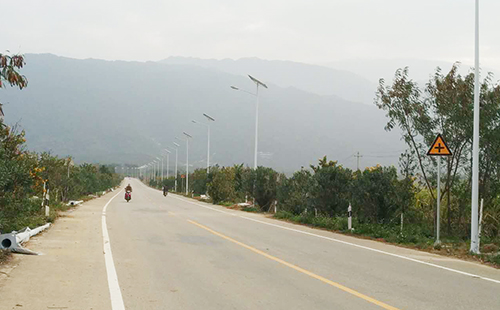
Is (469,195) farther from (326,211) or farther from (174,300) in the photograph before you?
(174,300)

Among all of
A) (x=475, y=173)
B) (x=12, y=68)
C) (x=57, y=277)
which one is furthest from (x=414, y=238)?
(x=12, y=68)

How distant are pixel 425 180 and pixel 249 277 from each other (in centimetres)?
1075

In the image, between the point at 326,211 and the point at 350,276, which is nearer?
the point at 350,276

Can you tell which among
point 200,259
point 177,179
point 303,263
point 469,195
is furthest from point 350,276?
point 177,179

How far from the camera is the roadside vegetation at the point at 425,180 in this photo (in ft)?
53.8

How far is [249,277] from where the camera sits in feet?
32.3

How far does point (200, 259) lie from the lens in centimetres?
1194

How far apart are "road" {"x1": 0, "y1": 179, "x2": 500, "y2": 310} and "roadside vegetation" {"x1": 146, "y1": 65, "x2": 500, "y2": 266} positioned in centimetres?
304

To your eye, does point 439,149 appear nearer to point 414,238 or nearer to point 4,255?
point 414,238

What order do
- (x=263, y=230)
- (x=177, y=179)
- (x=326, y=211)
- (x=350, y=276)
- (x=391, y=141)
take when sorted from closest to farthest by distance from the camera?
(x=350, y=276) < (x=263, y=230) < (x=326, y=211) < (x=177, y=179) < (x=391, y=141)

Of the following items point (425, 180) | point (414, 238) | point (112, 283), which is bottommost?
point (414, 238)

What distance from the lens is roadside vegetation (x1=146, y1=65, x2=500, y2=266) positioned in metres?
16.4

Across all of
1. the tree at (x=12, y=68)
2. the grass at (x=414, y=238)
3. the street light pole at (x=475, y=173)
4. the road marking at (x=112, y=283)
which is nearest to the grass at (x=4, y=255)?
the road marking at (x=112, y=283)

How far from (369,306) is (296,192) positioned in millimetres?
20784
